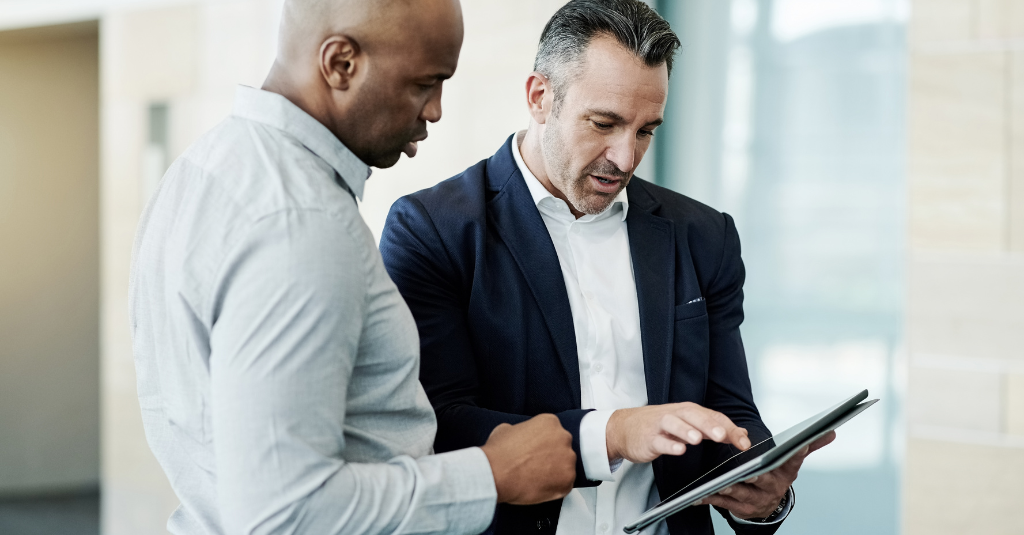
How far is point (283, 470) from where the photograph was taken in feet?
2.65

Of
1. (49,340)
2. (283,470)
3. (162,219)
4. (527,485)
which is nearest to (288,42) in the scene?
(162,219)

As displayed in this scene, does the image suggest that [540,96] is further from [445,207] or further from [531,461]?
[531,461]

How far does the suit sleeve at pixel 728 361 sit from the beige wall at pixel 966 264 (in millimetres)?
1487

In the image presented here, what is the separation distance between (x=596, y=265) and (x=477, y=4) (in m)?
1.93

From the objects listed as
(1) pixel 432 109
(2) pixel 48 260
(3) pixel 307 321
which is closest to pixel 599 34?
(1) pixel 432 109

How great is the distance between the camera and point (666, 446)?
1185mm

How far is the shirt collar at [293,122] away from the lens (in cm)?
93

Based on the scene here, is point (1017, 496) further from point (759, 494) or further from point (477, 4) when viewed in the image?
point (477, 4)

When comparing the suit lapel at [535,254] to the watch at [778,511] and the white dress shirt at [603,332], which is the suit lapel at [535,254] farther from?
the watch at [778,511]

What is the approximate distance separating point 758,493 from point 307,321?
90 centimetres

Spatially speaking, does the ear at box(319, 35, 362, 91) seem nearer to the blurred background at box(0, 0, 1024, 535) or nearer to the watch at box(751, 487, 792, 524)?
the watch at box(751, 487, 792, 524)

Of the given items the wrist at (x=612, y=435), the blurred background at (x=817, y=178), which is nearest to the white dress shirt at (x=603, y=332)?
the wrist at (x=612, y=435)

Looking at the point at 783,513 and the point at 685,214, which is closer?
the point at 783,513

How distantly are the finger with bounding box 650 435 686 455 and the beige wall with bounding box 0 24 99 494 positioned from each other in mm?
3899
